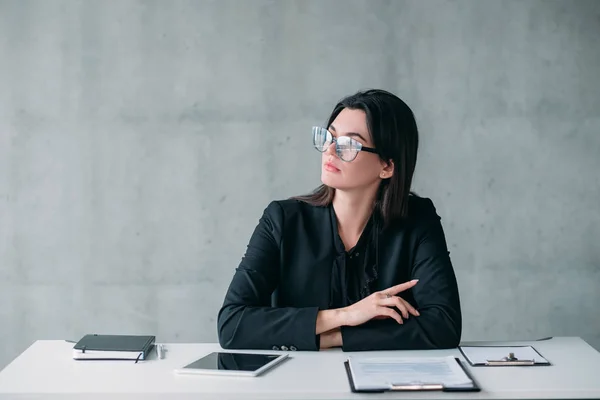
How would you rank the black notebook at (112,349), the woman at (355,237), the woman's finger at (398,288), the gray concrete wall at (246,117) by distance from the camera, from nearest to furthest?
the black notebook at (112,349), the woman's finger at (398,288), the woman at (355,237), the gray concrete wall at (246,117)

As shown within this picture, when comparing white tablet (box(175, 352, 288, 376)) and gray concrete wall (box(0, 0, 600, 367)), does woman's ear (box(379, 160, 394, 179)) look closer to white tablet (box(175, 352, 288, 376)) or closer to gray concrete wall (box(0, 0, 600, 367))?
white tablet (box(175, 352, 288, 376))

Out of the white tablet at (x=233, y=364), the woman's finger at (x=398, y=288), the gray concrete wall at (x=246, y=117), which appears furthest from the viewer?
the gray concrete wall at (x=246, y=117)

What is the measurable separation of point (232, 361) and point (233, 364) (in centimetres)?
4

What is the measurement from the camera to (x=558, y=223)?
13.4ft

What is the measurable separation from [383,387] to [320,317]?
54 cm

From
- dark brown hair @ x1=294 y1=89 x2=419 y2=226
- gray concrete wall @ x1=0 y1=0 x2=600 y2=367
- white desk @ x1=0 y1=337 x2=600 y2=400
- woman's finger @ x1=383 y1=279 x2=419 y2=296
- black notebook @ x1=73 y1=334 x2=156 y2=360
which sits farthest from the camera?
gray concrete wall @ x1=0 y1=0 x2=600 y2=367

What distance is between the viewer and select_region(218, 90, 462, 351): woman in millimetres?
2475

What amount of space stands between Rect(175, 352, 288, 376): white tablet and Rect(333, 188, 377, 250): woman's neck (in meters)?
0.67

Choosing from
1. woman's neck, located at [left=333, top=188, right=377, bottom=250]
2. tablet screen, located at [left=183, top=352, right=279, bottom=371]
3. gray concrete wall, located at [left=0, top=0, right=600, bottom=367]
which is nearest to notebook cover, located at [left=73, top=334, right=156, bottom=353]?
tablet screen, located at [left=183, top=352, right=279, bottom=371]

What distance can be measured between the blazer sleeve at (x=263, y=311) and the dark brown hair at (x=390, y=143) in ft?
0.77

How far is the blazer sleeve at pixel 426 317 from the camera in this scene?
7.22 feet

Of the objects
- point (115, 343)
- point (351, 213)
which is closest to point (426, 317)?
point (351, 213)

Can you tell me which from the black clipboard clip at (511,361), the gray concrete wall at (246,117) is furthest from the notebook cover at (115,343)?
the gray concrete wall at (246,117)

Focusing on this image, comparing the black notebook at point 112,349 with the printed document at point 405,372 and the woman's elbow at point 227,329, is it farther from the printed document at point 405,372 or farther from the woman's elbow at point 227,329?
the printed document at point 405,372
